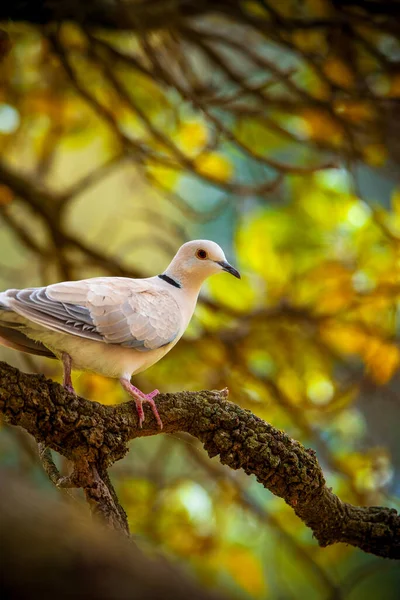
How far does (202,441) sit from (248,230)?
299cm

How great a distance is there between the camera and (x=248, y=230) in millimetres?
5273

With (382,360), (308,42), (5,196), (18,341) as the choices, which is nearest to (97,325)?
(18,341)

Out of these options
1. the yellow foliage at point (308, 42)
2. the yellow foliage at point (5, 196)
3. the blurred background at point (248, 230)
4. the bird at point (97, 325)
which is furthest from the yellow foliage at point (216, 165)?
the bird at point (97, 325)

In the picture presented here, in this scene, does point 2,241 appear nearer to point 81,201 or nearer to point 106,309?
point 81,201

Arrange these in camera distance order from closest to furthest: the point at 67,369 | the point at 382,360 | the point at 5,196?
the point at 67,369
the point at 5,196
the point at 382,360

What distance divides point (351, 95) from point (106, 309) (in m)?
2.45

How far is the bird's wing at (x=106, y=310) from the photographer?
246 cm

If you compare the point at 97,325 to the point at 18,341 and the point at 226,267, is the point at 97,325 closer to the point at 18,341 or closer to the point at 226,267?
the point at 18,341

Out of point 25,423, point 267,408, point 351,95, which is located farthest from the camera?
point 267,408

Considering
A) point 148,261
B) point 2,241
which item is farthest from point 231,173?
point 2,241

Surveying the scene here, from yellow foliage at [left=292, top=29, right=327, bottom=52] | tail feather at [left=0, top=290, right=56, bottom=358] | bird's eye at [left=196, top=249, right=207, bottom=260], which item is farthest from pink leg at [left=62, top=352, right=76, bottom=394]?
yellow foliage at [left=292, top=29, right=327, bottom=52]

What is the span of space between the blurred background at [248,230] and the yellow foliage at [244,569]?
0.01 metres

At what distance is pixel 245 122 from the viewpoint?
5434mm

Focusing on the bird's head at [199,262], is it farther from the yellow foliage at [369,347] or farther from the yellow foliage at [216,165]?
the yellow foliage at [216,165]
